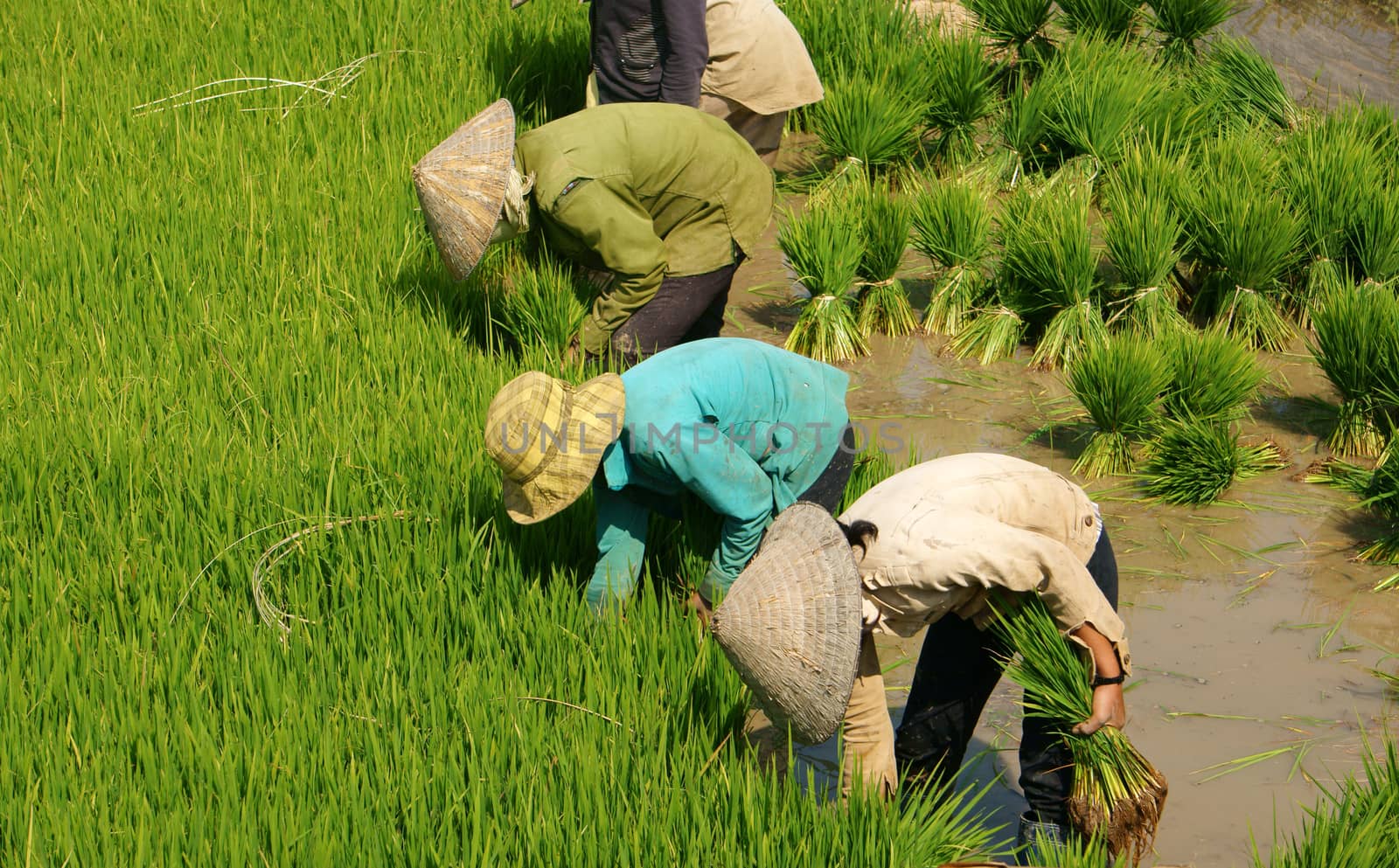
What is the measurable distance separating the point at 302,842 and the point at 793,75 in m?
3.52

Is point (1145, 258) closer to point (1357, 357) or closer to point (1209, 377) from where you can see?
point (1209, 377)

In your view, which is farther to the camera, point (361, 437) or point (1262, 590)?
point (1262, 590)

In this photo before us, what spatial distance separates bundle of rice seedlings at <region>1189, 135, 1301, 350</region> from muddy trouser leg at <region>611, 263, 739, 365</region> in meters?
1.85

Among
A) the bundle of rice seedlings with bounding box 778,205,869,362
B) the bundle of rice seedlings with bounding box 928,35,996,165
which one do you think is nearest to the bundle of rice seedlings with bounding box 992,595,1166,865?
the bundle of rice seedlings with bounding box 778,205,869,362

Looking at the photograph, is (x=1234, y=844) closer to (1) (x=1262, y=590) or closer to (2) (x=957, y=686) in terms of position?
(2) (x=957, y=686)

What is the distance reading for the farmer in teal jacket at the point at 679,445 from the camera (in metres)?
2.66

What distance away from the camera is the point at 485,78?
17.6ft

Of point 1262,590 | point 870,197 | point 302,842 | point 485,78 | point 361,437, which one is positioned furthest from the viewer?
point 485,78

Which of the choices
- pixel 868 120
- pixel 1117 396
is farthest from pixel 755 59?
pixel 1117 396

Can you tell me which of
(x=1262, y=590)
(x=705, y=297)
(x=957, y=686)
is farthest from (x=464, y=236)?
(x=1262, y=590)

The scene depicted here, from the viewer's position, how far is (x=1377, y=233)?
4.61m

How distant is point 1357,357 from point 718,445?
2330mm

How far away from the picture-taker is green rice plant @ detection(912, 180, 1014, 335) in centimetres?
484

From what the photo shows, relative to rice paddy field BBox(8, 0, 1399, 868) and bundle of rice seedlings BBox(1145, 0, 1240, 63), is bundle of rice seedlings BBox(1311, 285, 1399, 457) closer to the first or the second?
rice paddy field BBox(8, 0, 1399, 868)
